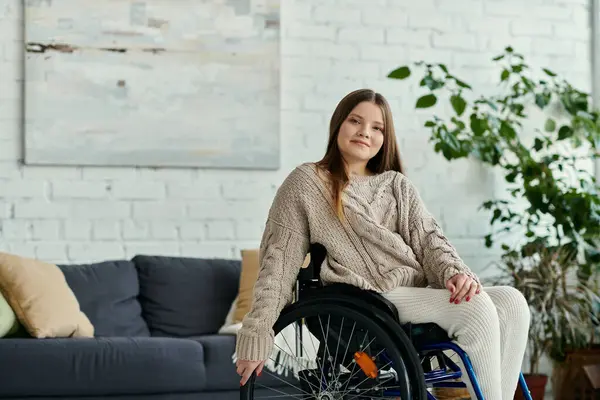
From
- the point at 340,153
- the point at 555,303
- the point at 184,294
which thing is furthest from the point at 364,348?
the point at 555,303

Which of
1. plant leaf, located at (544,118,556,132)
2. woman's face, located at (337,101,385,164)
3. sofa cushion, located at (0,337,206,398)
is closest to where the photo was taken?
woman's face, located at (337,101,385,164)

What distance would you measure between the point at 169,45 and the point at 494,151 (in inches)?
58.8

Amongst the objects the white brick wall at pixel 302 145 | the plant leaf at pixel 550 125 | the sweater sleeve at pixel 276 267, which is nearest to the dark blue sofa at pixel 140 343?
the white brick wall at pixel 302 145

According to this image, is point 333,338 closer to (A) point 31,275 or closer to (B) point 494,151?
(A) point 31,275

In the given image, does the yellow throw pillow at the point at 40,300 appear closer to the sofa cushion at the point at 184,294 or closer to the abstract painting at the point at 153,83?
the sofa cushion at the point at 184,294

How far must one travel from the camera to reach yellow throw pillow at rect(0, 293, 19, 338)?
3281mm

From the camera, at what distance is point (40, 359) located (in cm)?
314

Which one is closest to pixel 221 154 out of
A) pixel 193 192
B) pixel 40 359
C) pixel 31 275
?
pixel 193 192

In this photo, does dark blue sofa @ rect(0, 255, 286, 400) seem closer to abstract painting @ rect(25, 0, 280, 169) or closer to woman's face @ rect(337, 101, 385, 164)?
abstract painting @ rect(25, 0, 280, 169)

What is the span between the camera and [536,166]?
421 centimetres

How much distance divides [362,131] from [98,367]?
1.27m

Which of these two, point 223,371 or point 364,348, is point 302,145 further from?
point 364,348

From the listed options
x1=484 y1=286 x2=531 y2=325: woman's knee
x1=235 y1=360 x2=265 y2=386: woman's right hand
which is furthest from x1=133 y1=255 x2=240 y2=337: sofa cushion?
x1=484 y1=286 x2=531 y2=325: woman's knee

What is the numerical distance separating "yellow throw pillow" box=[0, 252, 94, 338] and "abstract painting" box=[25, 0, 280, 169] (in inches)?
24.2
